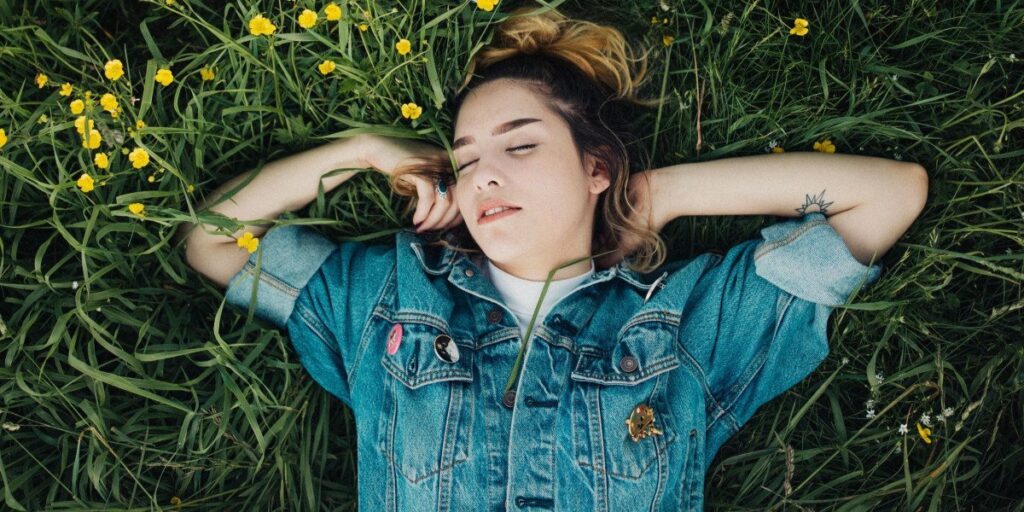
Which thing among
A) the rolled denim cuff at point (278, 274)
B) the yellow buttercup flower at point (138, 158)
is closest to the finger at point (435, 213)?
the rolled denim cuff at point (278, 274)

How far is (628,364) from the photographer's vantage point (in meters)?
2.21

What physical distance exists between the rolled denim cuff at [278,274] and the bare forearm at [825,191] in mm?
1156

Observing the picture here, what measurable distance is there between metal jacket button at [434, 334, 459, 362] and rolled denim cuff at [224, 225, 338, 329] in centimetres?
45

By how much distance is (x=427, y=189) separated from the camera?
94.0 inches

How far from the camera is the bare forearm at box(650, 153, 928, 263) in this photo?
7.33 feet

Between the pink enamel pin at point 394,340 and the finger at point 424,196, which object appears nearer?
the pink enamel pin at point 394,340

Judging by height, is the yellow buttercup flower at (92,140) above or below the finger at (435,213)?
above

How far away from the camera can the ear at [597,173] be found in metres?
2.31

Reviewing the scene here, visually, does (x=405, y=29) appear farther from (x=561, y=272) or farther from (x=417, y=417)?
(x=417, y=417)

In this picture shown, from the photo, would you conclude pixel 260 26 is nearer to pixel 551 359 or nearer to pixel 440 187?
pixel 440 187

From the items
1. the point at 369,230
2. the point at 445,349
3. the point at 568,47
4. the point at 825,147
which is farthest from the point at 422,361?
the point at 825,147

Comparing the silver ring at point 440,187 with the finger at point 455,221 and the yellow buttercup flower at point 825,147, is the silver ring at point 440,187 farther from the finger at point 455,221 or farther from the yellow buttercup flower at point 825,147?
the yellow buttercup flower at point 825,147

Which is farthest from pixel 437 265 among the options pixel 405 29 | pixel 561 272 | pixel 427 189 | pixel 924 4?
pixel 924 4

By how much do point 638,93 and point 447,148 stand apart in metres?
0.68
